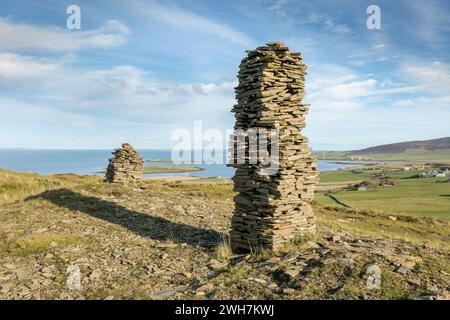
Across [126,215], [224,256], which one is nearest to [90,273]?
[224,256]

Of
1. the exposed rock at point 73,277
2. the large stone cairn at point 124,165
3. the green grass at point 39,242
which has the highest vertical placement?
the large stone cairn at point 124,165

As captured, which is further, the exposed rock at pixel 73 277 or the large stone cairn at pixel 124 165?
the large stone cairn at pixel 124 165

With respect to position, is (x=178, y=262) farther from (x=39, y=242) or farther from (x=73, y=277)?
(x=39, y=242)

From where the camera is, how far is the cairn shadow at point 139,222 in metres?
17.0

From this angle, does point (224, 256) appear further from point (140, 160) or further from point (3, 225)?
point (140, 160)

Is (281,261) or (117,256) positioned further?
(117,256)

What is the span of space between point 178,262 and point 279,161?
5.39 m

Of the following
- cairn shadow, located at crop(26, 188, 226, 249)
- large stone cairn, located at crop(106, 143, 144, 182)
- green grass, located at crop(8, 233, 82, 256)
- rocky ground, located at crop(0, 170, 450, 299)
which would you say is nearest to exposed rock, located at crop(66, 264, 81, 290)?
rocky ground, located at crop(0, 170, 450, 299)

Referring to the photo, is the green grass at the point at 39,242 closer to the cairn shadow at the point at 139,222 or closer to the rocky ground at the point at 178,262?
the rocky ground at the point at 178,262

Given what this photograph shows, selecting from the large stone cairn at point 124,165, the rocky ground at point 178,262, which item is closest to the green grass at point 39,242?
the rocky ground at point 178,262

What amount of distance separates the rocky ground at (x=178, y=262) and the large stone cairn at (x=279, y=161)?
2.63ft
